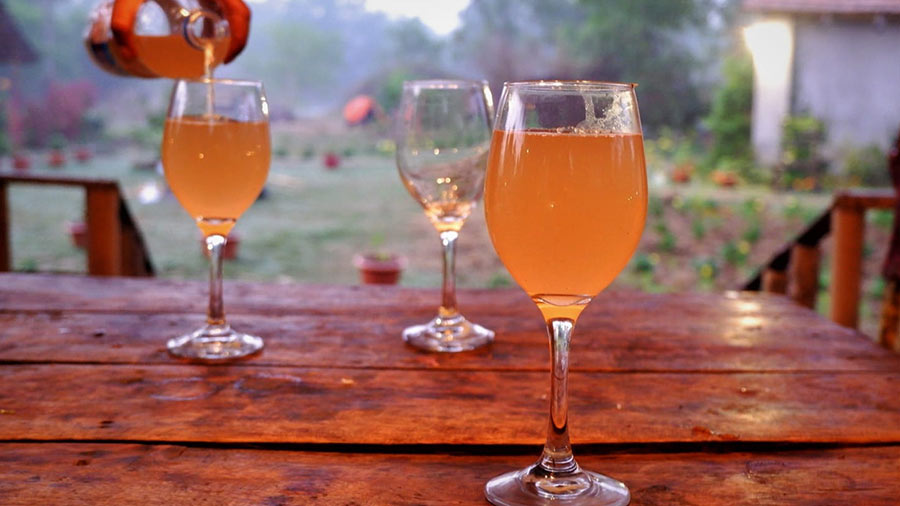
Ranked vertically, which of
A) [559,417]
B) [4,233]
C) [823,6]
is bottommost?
[4,233]

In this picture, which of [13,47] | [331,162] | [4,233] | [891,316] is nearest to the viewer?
[891,316]

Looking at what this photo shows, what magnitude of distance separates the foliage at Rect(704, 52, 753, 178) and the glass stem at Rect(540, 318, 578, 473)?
10.3 metres

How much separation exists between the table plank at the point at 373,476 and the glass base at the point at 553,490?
0.05 ft

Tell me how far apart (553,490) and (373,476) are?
14 centimetres

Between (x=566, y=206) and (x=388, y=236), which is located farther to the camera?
(x=388, y=236)

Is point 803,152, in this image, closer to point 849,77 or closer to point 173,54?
point 849,77

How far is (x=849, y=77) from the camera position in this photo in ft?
31.6

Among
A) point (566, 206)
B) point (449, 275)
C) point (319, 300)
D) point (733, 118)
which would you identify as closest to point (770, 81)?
point (733, 118)

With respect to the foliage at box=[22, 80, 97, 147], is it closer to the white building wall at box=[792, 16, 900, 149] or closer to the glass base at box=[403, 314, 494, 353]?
the white building wall at box=[792, 16, 900, 149]

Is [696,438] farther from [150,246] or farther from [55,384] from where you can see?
[150,246]

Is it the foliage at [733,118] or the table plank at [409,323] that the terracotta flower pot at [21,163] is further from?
the table plank at [409,323]

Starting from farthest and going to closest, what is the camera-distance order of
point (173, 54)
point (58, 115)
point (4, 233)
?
point (58, 115), point (4, 233), point (173, 54)

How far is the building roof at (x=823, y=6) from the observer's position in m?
8.93

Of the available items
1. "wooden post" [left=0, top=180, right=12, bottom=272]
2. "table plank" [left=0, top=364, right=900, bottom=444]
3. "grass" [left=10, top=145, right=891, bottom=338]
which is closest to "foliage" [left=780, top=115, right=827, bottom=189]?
"grass" [left=10, top=145, right=891, bottom=338]
